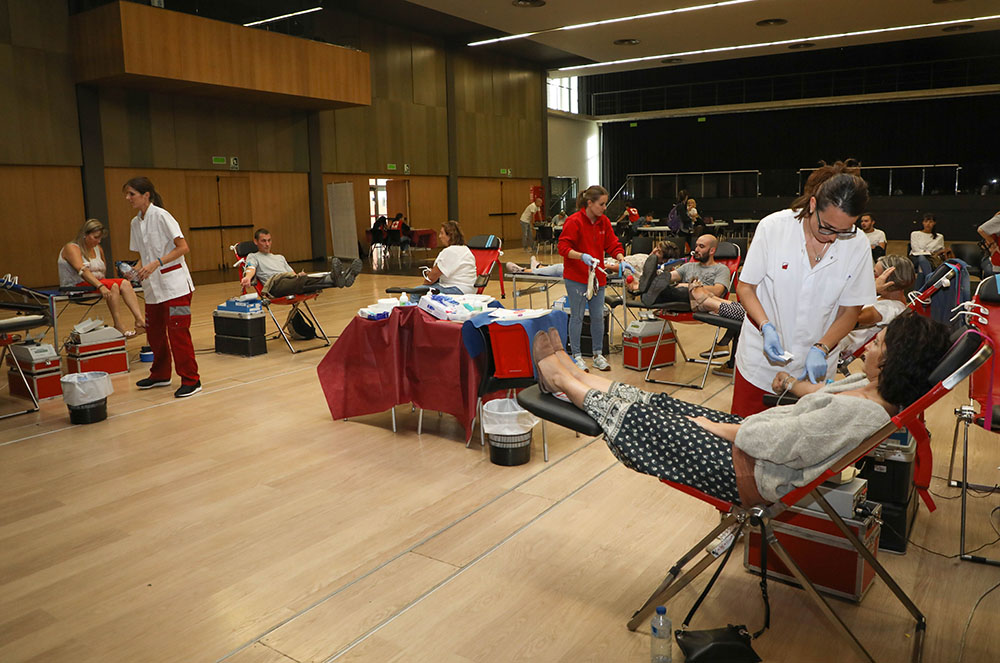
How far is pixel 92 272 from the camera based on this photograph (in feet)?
22.3

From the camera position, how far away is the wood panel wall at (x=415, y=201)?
16172 mm

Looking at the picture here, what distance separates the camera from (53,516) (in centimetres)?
312

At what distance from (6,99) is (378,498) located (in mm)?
10637

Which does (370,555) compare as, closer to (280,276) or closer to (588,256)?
(588,256)

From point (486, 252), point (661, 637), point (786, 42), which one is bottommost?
point (661, 637)

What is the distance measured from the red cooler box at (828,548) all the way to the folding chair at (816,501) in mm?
84

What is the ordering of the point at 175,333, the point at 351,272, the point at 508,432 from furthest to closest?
the point at 351,272 < the point at 175,333 < the point at 508,432

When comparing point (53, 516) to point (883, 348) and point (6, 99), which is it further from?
point (6, 99)

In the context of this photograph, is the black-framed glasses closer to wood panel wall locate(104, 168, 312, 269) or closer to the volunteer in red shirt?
the volunteer in red shirt

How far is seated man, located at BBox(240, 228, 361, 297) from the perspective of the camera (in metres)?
6.46

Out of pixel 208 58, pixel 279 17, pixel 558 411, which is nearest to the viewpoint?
pixel 558 411

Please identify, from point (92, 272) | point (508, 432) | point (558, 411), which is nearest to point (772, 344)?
point (558, 411)

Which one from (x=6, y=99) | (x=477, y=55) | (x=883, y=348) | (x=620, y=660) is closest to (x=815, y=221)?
(x=883, y=348)

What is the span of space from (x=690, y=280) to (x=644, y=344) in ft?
2.55
